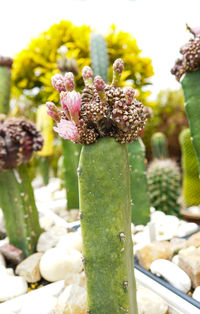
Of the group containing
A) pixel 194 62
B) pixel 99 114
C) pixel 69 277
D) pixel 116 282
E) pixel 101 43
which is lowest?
pixel 69 277

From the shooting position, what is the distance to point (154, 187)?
252 cm

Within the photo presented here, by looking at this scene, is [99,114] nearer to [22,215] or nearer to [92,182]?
[92,182]

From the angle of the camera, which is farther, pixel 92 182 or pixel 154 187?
pixel 154 187

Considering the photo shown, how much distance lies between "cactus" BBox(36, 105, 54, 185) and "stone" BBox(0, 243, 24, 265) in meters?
1.34

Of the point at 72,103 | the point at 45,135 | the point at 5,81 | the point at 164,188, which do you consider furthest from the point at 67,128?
the point at 45,135

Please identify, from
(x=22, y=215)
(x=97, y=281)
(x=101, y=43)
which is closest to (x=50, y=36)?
(x=101, y=43)

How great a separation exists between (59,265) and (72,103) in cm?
98

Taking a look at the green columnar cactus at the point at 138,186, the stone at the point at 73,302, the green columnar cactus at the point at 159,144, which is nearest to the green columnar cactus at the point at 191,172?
the green columnar cactus at the point at 138,186

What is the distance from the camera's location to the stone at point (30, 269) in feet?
5.01

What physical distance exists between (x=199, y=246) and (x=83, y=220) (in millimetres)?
901

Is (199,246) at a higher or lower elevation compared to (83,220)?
lower

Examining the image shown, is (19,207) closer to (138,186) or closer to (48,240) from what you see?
(48,240)

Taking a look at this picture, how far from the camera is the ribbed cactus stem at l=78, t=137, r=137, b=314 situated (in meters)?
0.87

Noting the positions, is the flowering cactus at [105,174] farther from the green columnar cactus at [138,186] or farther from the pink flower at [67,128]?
the green columnar cactus at [138,186]
